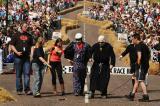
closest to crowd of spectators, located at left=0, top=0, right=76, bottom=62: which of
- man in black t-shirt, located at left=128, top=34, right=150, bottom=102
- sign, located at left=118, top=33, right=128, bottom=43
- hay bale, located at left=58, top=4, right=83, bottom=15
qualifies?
hay bale, located at left=58, top=4, right=83, bottom=15

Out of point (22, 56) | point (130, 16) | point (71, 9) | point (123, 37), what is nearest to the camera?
point (22, 56)

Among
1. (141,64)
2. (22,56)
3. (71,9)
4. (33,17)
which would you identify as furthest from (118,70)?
(71,9)

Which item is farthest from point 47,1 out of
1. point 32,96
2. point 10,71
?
point 32,96

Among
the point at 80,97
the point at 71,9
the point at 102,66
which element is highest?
the point at 71,9

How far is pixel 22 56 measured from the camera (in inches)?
695

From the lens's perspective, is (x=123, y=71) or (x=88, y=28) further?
(x=88, y=28)

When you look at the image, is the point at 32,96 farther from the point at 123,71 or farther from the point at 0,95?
the point at 123,71

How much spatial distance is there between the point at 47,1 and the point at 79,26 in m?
3.13

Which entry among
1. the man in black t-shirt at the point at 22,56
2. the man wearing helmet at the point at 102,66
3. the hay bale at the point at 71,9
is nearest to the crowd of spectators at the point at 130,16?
the hay bale at the point at 71,9

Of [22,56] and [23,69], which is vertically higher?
[22,56]

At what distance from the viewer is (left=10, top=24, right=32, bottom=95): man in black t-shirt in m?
17.7

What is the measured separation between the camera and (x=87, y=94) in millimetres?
16484

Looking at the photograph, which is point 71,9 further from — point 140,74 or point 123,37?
point 140,74

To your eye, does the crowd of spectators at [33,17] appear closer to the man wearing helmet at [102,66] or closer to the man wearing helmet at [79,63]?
the man wearing helmet at [79,63]
